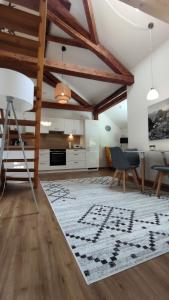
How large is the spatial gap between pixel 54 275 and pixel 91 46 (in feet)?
14.9

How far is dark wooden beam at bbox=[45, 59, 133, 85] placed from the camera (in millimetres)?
3803

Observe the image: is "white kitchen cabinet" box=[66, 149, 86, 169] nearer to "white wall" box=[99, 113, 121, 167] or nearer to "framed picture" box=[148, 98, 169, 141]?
"white wall" box=[99, 113, 121, 167]

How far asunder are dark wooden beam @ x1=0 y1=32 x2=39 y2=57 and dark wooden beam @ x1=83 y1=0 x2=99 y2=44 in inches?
86.9

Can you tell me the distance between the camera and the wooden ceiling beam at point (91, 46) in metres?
3.84

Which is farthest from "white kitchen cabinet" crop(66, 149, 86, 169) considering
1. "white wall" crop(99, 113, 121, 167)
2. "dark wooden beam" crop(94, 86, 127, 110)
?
"dark wooden beam" crop(94, 86, 127, 110)

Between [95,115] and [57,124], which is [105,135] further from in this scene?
[57,124]

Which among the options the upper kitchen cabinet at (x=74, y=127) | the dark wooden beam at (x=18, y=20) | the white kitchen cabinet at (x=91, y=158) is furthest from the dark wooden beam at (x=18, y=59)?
the white kitchen cabinet at (x=91, y=158)

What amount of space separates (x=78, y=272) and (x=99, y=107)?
6.42 metres

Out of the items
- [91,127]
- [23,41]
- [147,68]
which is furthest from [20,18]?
[91,127]

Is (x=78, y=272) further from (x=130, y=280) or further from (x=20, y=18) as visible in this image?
(x=20, y=18)

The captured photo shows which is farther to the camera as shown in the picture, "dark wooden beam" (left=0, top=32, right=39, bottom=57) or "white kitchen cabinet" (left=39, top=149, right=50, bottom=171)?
"white kitchen cabinet" (left=39, top=149, right=50, bottom=171)

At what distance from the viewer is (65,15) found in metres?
3.76

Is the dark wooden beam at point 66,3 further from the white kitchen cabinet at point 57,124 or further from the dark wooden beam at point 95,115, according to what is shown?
the dark wooden beam at point 95,115

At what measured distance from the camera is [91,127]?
6.75 m
